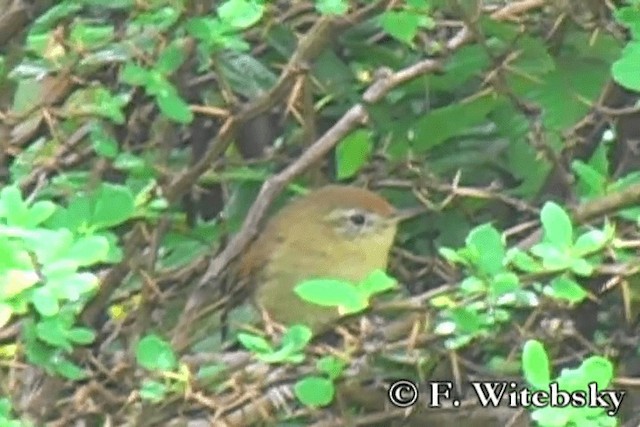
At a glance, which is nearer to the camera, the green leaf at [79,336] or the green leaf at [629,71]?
the green leaf at [79,336]

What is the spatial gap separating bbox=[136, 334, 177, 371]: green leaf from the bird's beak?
2.64ft

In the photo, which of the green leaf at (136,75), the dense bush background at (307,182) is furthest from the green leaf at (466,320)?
the green leaf at (136,75)

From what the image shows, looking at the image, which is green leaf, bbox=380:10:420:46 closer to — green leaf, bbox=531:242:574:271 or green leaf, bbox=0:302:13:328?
green leaf, bbox=531:242:574:271

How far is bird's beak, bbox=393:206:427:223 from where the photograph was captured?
9.34 ft

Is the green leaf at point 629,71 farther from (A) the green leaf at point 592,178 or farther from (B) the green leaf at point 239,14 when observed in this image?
(B) the green leaf at point 239,14

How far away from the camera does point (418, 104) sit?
2938 mm

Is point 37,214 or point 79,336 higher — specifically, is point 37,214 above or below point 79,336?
above

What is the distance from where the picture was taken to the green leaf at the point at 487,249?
205cm

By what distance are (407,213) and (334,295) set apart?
0.90m

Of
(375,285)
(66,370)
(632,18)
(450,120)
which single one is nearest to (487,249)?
(375,285)

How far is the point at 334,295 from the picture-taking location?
2.00m

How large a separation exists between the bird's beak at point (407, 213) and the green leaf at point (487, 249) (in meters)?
0.75

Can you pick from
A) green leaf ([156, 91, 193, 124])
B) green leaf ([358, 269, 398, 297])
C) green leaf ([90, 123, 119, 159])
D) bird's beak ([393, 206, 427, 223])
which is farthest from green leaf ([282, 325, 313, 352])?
bird's beak ([393, 206, 427, 223])

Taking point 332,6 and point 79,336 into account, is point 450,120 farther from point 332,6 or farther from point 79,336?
point 79,336
